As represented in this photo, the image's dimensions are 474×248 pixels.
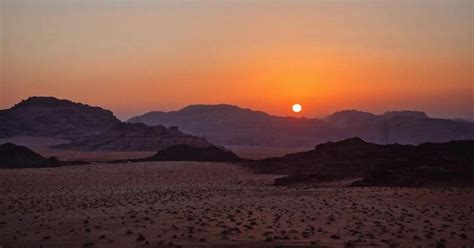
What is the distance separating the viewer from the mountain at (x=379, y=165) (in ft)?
101

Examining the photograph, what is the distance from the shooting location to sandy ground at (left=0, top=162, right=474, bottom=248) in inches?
544

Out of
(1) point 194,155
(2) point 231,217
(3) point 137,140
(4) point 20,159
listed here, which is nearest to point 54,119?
(3) point 137,140

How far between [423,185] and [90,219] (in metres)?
18.7

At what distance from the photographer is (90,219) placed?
17625 millimetres

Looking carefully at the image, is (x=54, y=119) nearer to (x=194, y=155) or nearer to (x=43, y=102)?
(x=43, y=102)

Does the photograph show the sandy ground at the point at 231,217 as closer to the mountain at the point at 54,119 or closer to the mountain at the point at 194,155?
the mountain at the point at 194,155

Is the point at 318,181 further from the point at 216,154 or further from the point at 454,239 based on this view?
the point at 216,154

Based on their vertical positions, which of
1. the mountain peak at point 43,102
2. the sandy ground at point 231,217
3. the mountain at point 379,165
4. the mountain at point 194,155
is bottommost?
the sandy ground at point 231,217

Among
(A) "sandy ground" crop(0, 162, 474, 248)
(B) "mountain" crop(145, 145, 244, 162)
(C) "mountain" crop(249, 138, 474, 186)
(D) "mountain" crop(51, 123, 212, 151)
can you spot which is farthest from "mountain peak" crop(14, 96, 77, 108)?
(A) "sandy ground" crop(0, 162, 474, 248)

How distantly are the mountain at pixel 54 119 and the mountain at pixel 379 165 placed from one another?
310 feet

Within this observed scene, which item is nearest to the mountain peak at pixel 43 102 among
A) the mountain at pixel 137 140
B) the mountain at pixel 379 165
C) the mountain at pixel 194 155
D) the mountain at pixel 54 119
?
the mountain at pixel 54 119

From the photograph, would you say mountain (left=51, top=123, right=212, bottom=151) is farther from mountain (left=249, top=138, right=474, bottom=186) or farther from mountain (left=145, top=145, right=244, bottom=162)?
mountain (left=249, top=138, right=474, bottom=186)

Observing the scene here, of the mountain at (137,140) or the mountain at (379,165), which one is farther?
the mountain at (137,140)

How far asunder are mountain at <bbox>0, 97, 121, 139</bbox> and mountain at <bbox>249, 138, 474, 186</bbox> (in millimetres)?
94409
